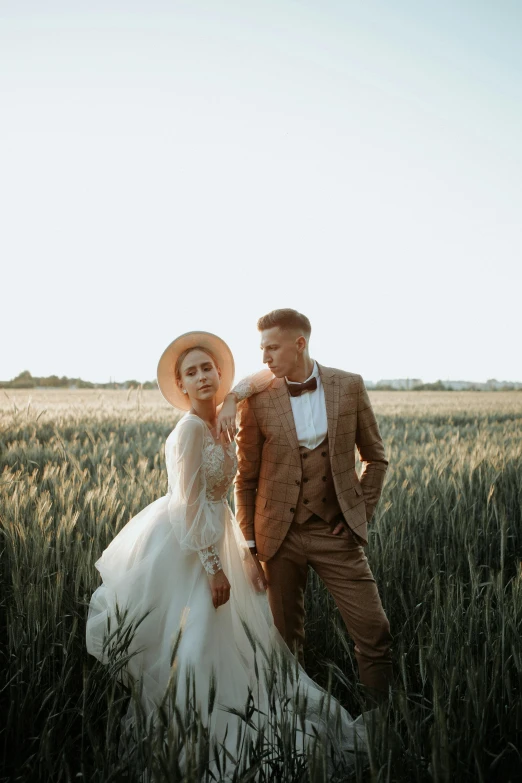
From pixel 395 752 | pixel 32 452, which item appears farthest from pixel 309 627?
pixel 32 452

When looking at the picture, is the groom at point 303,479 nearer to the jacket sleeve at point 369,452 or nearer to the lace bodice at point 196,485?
the jacket sleeve at point 369,452

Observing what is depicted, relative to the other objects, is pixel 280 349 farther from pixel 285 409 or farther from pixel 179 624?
pixel 179 624

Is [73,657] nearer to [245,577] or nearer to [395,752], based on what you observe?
[245,577]

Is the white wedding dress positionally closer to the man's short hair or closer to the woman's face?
the woman's face

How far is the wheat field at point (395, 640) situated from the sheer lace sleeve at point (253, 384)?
1003 millimetres

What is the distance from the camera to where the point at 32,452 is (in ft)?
18.5

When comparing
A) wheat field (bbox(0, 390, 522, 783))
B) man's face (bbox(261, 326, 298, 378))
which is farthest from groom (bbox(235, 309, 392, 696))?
wheat field (bbox(0, 390, 522, 783))

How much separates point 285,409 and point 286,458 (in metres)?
0.22

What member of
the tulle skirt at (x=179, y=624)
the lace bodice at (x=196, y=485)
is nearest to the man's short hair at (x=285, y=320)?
the lace bodice at (x=196, y=485)

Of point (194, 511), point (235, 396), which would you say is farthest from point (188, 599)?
point (235, 396)

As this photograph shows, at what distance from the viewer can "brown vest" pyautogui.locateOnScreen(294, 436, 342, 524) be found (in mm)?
2504

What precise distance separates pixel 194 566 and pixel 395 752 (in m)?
1.10

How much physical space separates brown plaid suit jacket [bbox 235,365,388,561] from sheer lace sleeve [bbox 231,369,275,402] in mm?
36

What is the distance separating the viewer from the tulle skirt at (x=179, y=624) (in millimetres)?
2135
